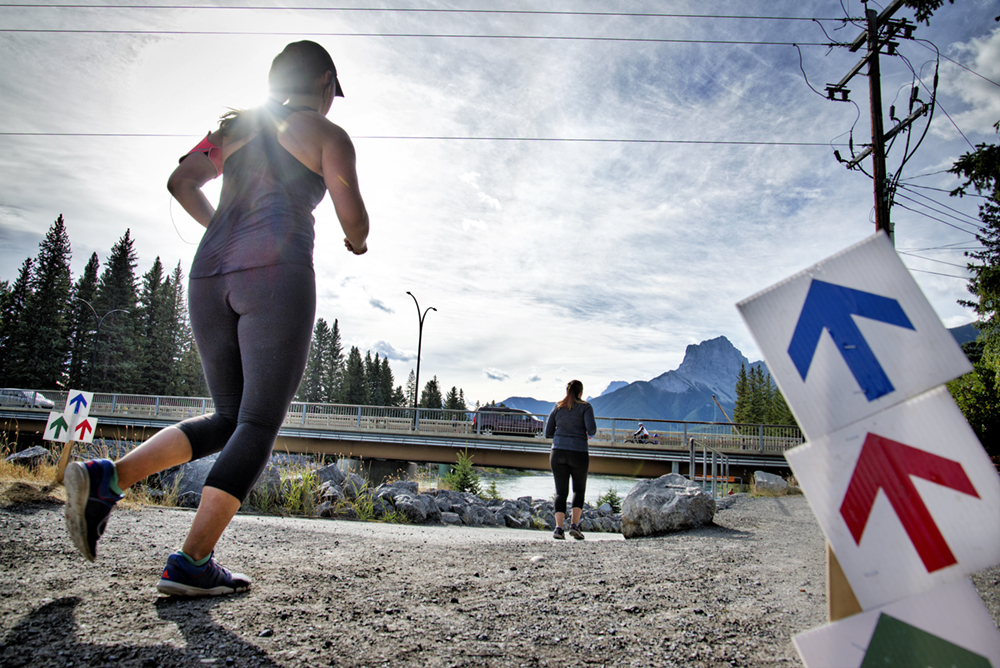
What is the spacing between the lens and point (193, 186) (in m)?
2.20

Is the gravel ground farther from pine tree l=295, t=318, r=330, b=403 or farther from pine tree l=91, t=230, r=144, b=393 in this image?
pine tree l=295, t=318, r=330, b=403

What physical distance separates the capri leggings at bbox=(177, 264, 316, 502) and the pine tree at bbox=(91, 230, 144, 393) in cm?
6626

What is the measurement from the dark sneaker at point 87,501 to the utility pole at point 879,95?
52.7ft

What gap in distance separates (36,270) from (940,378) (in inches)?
3075

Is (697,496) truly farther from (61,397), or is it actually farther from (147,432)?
(61,397)

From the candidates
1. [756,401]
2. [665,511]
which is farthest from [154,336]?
[756,401]

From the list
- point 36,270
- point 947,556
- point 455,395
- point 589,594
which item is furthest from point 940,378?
point 455,395

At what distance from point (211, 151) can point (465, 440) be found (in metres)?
21.7

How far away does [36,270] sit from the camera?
57.7 m

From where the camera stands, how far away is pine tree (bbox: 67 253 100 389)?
56.0 meters

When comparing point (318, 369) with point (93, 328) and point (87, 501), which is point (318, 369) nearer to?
point (93, 328)

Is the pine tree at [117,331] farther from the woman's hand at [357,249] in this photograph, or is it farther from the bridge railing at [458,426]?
the woman's hand at [357,249]

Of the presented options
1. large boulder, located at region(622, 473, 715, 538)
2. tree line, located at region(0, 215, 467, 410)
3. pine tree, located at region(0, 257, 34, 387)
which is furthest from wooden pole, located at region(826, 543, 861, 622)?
pine tree, located at region(0, 257, 34, 387)

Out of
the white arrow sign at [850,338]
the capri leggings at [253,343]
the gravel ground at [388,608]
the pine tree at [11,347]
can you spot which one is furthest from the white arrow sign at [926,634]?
the pine tree at [11,347]
